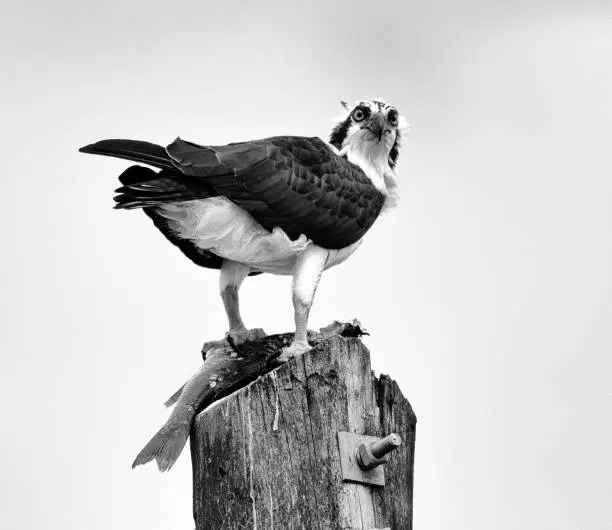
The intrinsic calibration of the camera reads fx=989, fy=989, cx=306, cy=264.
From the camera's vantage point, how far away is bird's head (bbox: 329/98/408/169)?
790cm

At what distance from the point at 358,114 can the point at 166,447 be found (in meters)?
3.19

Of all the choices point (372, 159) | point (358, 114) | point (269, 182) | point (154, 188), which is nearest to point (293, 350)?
point (269, 182)

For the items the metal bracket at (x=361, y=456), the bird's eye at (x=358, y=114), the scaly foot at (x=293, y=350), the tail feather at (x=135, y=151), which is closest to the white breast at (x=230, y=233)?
the tail feather at (x=135, y=151)

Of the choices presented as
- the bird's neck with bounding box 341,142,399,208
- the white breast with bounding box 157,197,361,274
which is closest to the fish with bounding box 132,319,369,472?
the white breast with bounding box 157,197,361,274

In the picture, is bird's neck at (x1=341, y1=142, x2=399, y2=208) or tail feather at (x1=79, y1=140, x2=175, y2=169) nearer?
tail feather at (x1=79, y1=140, x2=175, y2=169)

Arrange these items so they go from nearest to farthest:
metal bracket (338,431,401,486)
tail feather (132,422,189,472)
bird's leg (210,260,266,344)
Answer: metal bracket (338,431,401,486) → tail feather (132,422,189,472) → bird's leg (210,260,266,344)

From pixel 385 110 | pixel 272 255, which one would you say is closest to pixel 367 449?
pixel 272 255

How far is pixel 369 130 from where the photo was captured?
25.9ft

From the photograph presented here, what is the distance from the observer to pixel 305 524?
5633mm

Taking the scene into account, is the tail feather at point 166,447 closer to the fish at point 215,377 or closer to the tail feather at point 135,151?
the fish at point 215,377

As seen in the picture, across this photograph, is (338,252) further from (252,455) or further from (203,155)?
(252,455)

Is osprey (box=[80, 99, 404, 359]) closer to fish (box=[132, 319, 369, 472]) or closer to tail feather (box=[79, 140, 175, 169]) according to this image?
tail feather (box=[79, 140, 175, 169])

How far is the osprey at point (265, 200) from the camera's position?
6.86m

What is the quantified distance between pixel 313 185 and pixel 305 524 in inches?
107
